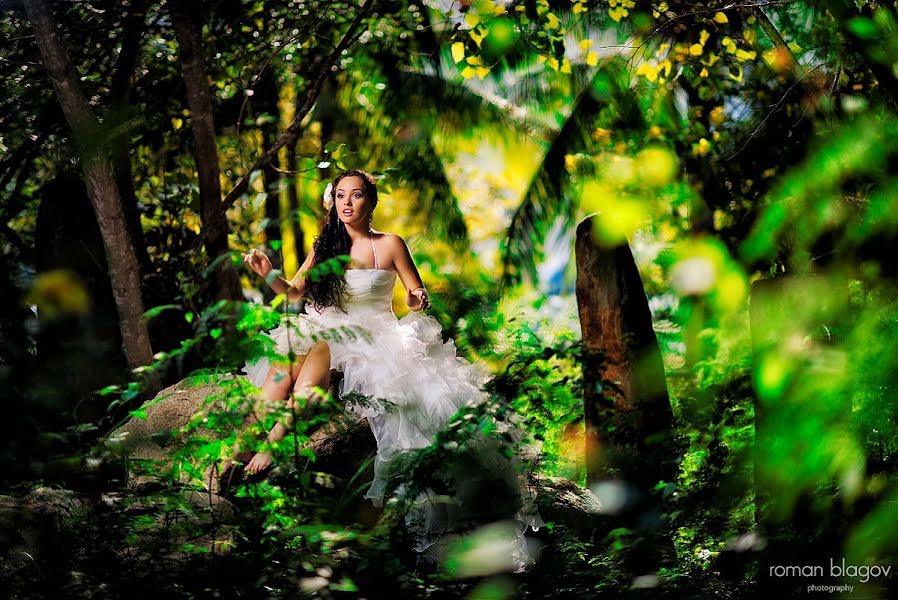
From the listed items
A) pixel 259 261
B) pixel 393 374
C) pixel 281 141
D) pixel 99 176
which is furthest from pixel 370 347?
pixel 281 141

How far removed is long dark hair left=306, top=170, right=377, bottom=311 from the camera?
17.3 feet

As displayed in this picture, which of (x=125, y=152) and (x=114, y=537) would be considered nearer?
(x=114, y=537)

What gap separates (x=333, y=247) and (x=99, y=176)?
1.99 m

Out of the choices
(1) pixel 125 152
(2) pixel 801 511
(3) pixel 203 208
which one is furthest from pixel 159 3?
(2) pixel 801 511

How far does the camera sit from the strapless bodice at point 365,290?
531 centimetres

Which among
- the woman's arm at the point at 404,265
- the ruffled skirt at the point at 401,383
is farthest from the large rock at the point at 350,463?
the woman's arm at the point at 404,265

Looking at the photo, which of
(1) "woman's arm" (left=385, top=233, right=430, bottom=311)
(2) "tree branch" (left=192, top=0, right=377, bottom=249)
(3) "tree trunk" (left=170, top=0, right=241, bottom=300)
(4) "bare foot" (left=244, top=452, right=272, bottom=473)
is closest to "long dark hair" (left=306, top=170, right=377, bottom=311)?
(1) "woman's arm" (left=385, top=233, right=430, bottom=311)

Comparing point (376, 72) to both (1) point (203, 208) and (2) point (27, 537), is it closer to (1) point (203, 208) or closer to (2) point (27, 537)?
(1) point (203, 208)

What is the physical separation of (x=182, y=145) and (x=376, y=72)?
3.38 metres

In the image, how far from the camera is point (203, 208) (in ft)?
23.5

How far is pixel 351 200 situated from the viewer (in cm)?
543

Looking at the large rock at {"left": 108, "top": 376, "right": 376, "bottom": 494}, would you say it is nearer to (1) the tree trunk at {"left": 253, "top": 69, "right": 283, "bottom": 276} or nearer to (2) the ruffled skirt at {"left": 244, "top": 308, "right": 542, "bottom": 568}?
(2) the ruffled skirt at {"left": 244, "top": 308, "right": 542, "bottom": 568}

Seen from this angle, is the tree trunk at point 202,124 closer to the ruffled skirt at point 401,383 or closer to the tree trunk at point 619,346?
the ruffled skirt at point 401,383

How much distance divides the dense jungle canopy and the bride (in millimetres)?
265
